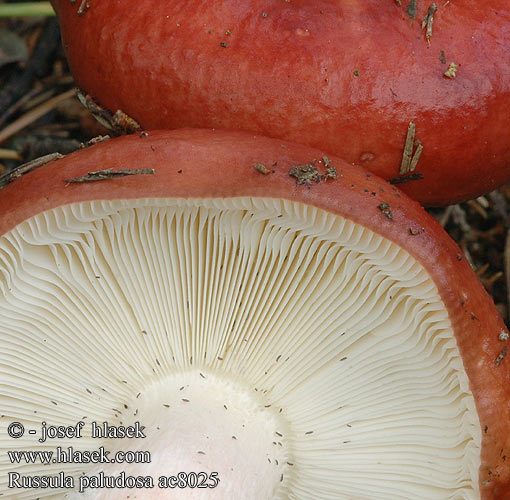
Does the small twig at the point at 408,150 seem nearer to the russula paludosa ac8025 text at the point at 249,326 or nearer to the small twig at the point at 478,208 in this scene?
the russula paludosa ac8025 text at the point at 249,326

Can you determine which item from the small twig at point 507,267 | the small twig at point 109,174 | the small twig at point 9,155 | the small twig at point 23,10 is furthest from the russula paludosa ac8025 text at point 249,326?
the small twig at point 23,10

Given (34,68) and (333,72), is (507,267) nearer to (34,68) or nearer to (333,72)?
(333,72)

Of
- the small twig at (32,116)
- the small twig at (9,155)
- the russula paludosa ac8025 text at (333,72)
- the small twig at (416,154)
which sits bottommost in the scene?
the small twig at (416,154)

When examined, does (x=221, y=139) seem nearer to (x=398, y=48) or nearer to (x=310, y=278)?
(x=310, y=278)

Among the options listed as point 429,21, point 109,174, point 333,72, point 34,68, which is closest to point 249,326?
point 109,174

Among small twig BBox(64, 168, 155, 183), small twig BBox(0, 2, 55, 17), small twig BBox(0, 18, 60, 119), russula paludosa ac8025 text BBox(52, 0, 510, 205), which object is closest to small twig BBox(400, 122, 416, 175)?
russula paludosa ac8025 text BBox(52, 0, 510, 205)

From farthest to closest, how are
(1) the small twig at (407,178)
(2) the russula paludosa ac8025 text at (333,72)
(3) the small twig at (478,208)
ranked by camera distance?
(3) the small twig at (478,208) < (1) the small twig at (407,178) < (2) the russula paludosa ac8025 text at (333,72)
